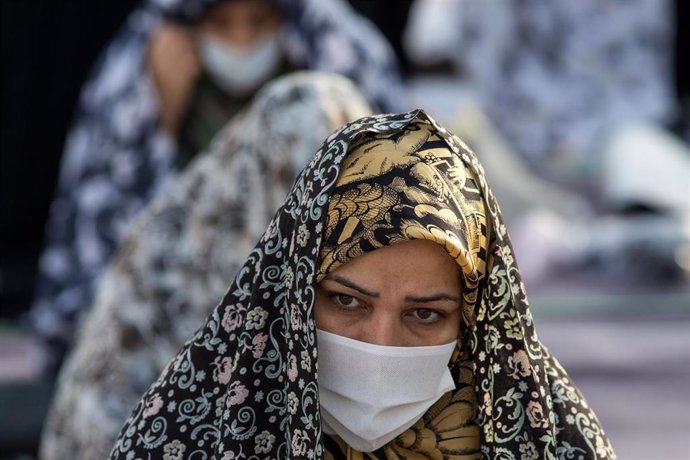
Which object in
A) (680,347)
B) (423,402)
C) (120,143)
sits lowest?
(423,402)

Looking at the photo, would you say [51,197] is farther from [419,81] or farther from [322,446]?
[322,446]

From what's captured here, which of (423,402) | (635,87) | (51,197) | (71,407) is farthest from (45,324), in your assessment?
(635,87)

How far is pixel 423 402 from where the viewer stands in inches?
86.7

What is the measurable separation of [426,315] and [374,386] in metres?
0.13

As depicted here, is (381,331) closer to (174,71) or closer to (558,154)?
(174,71)

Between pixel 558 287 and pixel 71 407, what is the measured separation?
4.62 metres

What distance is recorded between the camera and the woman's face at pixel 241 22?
4.80 metres

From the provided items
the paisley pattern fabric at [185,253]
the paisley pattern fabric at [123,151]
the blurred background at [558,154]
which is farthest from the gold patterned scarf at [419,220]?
the paisley pattern fabric at [123,151]

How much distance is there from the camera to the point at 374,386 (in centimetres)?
217

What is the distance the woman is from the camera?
2090mm

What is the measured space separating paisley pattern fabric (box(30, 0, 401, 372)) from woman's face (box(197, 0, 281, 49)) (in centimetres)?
6

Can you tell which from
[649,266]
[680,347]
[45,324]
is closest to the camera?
[45,324]

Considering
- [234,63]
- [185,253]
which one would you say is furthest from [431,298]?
A: [234,63]

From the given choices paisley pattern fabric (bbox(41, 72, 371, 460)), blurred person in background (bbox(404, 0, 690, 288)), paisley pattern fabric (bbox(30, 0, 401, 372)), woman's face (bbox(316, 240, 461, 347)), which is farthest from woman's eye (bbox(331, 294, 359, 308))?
blurred person in background (bbox(404, 0, 690, 288))
